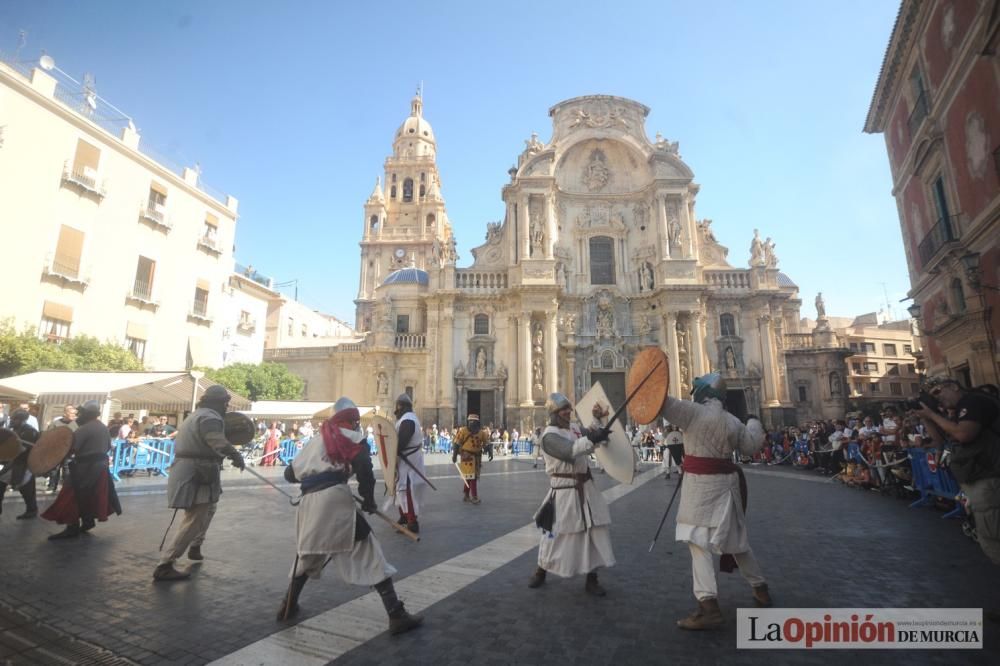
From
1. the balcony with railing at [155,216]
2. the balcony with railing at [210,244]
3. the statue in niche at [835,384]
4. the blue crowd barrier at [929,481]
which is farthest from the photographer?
the statue in niche at [835,384]

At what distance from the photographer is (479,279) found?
29375 mm

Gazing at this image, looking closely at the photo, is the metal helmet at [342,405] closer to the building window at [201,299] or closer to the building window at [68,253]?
the building window at [68,253]

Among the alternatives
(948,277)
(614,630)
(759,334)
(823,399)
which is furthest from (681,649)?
(823,399)

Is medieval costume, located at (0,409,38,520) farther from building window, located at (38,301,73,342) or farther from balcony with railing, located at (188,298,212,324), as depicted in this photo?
balcony with railing, located at (188,298,212,324)

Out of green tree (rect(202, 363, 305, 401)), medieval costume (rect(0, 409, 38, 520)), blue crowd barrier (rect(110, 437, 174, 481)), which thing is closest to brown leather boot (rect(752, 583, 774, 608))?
medieval costume (rect(0, 409, 38, 520))

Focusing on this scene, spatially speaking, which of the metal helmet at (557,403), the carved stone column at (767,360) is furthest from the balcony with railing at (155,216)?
the carved stone column at (767,360)

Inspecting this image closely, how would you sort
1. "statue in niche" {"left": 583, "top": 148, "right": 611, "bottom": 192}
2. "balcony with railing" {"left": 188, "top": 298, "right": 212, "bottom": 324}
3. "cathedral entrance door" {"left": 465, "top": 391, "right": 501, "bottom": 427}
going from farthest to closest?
"statue in niche" {"left": 583, "top": 148, "right": 611, "bottom": 192}, "cathedral entrance door" {"left": 465, "top": 391, "right": 501, "bottom": 427}, "balcony with railing" {"left": 188, "top": 298, "right": 212, "bottom": 324}

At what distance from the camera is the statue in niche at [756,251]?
94.0 ft

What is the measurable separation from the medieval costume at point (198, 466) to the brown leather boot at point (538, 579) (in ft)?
9.97

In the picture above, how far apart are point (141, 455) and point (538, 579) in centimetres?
1454

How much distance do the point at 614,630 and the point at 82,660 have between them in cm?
340

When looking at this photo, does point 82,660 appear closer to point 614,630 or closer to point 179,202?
point 614,630

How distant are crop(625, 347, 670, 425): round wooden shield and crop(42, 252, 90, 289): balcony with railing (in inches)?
953

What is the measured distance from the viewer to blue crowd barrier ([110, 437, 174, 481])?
13016 mm
